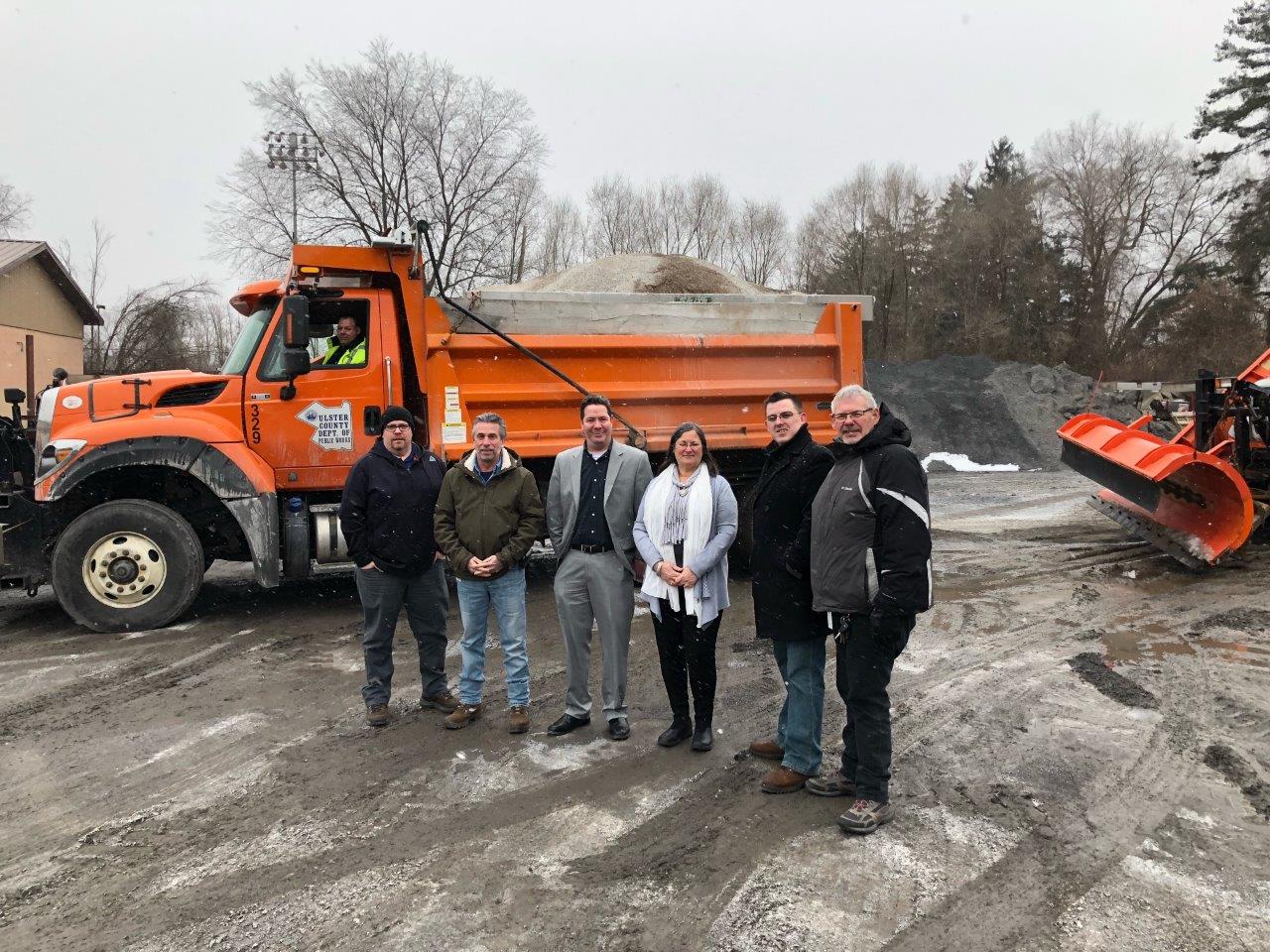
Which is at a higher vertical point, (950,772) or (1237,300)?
(1237,300)

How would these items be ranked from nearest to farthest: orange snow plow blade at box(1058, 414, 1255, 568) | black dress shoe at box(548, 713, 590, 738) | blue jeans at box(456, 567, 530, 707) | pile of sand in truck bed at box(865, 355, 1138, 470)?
black dress shoe at box(548, 713, 590, 738) < blue jeans at box(456, 567, 530, 707) < orange snow plow blade at box(1058, 414, 1255, 568) < pile of sand in truck bed at box(865, 355, 1138, 470)

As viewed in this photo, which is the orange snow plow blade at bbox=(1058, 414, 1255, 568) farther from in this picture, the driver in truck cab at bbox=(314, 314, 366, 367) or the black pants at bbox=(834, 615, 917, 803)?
Answer: the driver in truck cab at bbox=(314, 314, 366, 367)

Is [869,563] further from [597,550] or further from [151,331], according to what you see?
[151,331]

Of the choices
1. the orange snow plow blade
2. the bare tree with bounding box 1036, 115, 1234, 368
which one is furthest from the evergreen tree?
the orange snow plow blade

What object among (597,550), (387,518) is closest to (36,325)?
(387,518)

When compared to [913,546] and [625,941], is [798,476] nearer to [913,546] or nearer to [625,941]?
[913,546]

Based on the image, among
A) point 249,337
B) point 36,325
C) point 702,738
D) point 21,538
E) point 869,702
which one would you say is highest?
point 36,325

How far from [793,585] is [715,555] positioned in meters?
0.48

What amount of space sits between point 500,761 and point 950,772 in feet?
6.51

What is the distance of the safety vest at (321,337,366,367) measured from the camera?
6734 mm

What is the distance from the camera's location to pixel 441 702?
4637 mm

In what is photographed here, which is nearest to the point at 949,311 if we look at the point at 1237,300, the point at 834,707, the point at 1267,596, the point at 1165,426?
the point at 1237,300

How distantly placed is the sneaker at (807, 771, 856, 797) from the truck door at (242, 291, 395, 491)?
14.6 feet

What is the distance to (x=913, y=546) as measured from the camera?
312 centimetres
